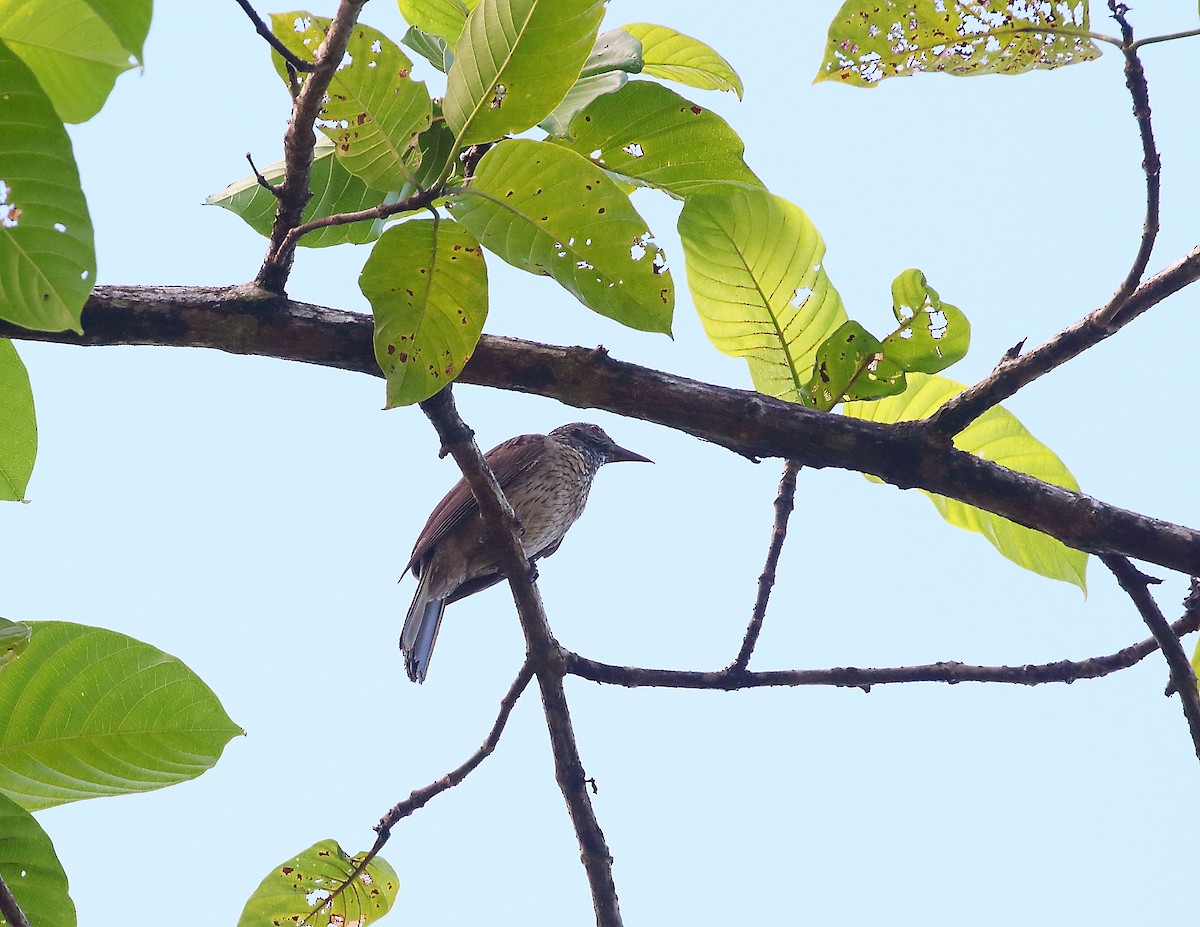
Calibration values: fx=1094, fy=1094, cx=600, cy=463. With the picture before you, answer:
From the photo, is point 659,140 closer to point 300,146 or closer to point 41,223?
point 300,146

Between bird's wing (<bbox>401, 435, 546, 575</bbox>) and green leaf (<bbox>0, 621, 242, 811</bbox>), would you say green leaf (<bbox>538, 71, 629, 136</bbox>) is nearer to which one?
green leaf (<bbox>0, 621, 242, 811</bbox>)

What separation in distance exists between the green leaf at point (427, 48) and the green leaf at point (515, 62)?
48 cm

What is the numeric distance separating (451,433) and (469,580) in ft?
8.72

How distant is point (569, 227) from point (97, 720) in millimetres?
1275

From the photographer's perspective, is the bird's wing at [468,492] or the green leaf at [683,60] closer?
the green leaf at [683,60]

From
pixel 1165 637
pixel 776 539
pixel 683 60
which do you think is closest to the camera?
pixel 1165 637

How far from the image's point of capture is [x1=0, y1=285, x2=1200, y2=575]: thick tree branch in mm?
2334

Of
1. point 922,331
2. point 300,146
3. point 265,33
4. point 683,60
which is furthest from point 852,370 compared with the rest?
point 265,33

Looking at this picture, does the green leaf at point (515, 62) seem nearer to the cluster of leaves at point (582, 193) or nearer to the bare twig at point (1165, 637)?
the cluster of leaves at point (582, 193)

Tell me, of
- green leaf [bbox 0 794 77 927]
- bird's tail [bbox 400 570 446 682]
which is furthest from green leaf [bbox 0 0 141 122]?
bird's tail [bbox 400 570 446 682]

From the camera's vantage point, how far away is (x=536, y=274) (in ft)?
6.71

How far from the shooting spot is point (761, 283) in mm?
A: 2742

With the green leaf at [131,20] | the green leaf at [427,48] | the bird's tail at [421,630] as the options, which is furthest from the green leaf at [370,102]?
the bird's tail at [421,630]

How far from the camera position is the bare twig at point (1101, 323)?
1.89 metres
